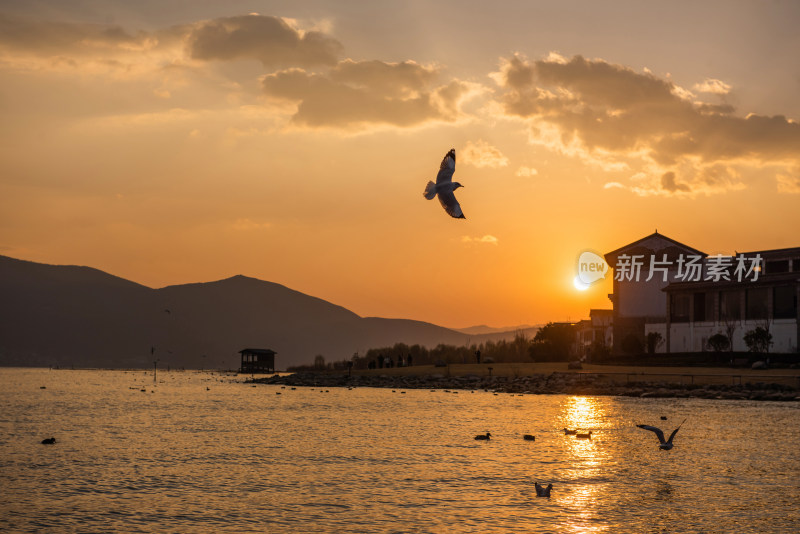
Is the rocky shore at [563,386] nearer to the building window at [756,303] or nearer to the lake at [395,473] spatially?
the lake at [395,473]

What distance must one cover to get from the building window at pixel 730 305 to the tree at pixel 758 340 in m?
4.99

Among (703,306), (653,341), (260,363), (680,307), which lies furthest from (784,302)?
(260,363)

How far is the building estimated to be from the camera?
83.6 metres

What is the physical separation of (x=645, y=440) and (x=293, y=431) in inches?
564

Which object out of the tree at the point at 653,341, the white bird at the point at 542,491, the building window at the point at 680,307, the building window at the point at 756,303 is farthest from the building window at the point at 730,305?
the white bird at the point at 542,491

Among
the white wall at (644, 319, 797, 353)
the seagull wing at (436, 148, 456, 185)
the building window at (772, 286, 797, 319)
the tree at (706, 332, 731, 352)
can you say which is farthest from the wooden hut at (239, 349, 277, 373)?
the seagull wing at (436, 148, 456, 185)

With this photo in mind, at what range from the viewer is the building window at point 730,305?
86.7 m

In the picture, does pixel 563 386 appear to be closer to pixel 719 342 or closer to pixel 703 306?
pixel 719 342

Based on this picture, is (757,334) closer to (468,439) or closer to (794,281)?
(794,281)

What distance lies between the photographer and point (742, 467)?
25859 millimetres

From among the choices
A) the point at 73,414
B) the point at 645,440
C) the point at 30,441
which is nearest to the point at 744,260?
the point at 645,440

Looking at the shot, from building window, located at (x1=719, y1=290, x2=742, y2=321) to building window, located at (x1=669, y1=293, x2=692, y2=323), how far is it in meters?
5.10

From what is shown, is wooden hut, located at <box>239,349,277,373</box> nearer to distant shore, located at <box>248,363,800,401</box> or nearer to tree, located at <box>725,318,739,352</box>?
distant shore, located at <box>248,363,800,401</box>

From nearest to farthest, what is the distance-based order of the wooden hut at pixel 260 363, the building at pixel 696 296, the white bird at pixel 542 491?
the white bird at pixel 542 491 < the building at pixel 696 296 < the wooden hut at pixel 260 363
